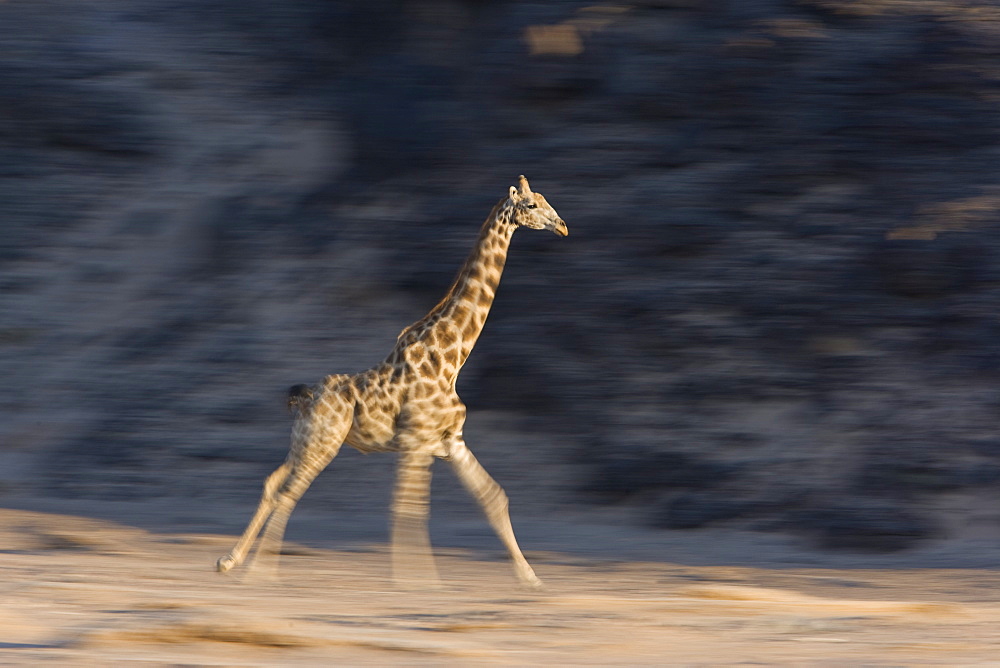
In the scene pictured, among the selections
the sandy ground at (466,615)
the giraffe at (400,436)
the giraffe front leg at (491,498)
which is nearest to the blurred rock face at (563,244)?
the sandy ground at (466,615)

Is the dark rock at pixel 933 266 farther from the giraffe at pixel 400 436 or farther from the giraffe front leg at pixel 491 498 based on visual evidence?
the giraffe front leg at pixel 491 498

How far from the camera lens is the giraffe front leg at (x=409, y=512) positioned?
7184 millimetres

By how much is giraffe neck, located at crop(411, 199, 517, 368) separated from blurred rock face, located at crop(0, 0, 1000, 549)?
152 inches

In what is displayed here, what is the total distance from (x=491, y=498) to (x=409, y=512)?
0.57 meters

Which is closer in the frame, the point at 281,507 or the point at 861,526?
the point at 281,507

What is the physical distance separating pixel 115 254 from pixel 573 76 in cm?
615

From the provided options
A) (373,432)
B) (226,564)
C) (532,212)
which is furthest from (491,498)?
(532,212)

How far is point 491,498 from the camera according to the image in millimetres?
7039

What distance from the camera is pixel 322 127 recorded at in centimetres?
1630

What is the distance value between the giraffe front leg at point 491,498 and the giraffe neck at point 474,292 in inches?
24.8

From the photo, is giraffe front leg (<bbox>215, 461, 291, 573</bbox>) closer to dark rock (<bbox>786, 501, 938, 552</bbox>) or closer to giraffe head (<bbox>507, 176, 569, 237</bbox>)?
giraffe head (<bbox>507, 176, 569, 237</bbox>)

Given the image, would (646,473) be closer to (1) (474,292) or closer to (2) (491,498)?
(1) (474,292)

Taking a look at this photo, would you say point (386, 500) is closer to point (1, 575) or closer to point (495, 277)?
point (495, 277)

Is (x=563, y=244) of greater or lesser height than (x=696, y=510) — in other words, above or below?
above
